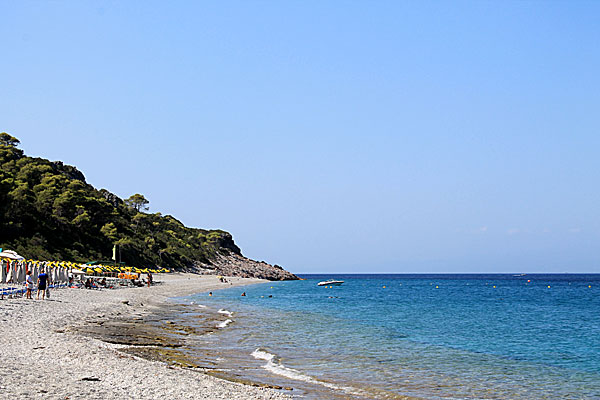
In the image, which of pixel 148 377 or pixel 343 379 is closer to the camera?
pixel 148 377

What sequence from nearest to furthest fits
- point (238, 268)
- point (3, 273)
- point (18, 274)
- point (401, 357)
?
point (401, 357) → point (3, 273) → point (18, 274) → point (238, 268)

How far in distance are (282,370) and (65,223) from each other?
7201 centimetres

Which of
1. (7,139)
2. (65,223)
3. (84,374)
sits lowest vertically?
(84,374)

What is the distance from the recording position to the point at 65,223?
7944 centimetres

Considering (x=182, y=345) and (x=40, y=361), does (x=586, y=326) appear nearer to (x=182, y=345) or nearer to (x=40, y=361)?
(x=182, y=345)

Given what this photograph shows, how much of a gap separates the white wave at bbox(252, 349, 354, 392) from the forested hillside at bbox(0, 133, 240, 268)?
179 ft

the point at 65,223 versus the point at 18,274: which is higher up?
the point at 65,223

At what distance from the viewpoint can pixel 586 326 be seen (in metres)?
36.4

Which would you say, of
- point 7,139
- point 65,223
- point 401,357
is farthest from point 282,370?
A: point 7,139

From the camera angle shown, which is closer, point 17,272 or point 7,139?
point 17,272

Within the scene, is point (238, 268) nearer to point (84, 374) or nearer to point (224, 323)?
point (224, 323)

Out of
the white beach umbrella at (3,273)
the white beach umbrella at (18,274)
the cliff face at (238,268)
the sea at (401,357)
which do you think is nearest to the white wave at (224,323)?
the sea at (401,357)

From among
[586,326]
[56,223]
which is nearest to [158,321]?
[586,326]

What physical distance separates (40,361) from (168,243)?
345 feet
